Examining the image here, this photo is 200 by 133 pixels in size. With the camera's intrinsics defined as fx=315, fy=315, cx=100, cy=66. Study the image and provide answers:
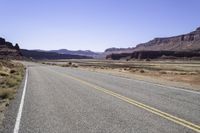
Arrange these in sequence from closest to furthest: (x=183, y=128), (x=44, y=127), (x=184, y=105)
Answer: (x=183, y=128)
(x=44, y=127)
(x=184, y=105)

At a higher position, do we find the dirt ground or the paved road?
the paved road

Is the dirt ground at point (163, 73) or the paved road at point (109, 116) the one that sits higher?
the paved road at point (109, 116)

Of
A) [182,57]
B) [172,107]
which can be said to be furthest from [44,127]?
[182,57]

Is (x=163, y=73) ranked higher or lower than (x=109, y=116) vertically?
lower

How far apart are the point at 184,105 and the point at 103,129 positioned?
14.9 ft

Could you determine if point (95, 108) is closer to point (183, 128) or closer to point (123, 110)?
point (123, 110)

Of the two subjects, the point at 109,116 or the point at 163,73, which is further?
the point at 163,73

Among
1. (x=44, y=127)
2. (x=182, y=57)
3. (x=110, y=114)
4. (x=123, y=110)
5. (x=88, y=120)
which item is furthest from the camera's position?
(x=182, y=57)

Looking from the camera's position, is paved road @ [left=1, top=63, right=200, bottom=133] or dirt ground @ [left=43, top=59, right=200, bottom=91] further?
dirt ground @ [left=43, top=59, right=200, bottom=91]

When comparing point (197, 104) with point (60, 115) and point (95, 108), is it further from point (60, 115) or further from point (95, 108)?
point (60, 115)

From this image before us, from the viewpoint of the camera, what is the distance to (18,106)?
1130cm

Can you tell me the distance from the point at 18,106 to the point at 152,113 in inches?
192

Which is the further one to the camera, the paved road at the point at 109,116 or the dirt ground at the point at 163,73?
the dirt ground at the point at 163,73

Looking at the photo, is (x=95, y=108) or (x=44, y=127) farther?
(x=95, y=108)
